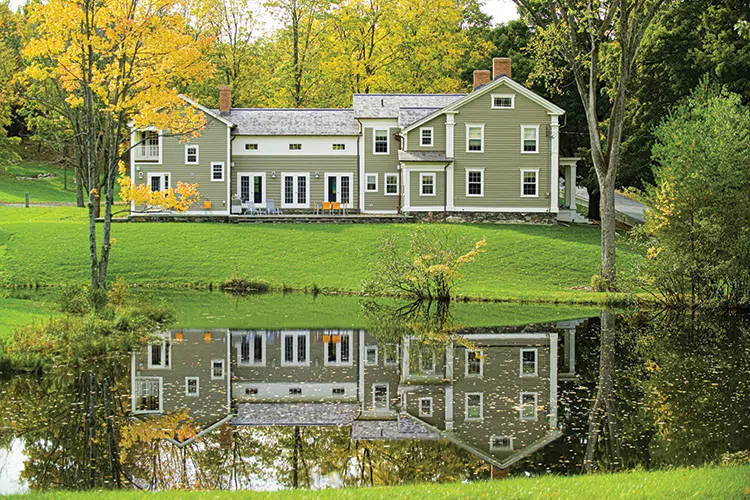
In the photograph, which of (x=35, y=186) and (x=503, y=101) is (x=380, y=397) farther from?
(x=35, y=186)

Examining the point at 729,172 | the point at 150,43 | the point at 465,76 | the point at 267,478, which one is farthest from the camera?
the point at 465,76

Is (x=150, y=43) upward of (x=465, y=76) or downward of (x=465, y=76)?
downward

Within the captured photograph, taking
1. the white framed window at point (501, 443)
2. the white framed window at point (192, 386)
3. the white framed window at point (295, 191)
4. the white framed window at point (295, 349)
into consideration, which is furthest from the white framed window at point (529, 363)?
the white framed window at point (295, 191)

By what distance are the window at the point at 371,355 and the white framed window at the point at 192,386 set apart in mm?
3616

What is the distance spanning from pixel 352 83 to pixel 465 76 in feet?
22.7

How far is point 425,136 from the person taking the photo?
44.7 metres

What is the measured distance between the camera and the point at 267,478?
10.0 m

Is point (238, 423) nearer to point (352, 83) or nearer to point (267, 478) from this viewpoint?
point (267, 478)

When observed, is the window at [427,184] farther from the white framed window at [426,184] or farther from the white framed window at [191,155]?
the white framed window at [191,155]

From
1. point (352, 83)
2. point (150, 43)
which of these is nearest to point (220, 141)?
point (352, 83)

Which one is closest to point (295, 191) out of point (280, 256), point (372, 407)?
point (280, 256)

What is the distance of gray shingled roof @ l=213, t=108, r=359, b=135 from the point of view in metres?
46.6

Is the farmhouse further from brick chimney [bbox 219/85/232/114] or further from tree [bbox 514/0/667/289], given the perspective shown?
tree [bbox 514/0/667/289]

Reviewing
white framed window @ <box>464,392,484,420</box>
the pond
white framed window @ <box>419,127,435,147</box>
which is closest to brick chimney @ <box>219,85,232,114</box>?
white framed window @ <box>419,127,435,147</box>
